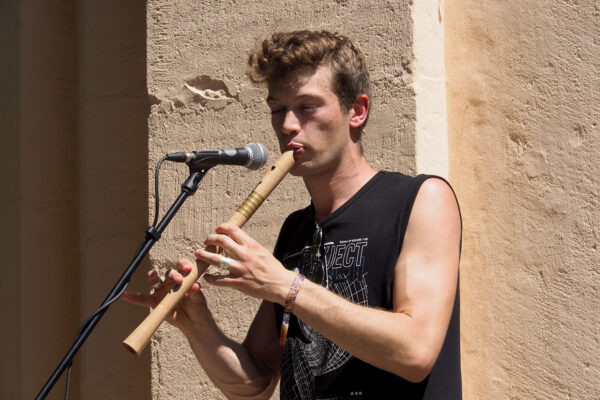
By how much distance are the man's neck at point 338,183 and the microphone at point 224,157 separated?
0.22m

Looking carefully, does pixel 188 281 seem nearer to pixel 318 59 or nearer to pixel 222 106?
pixel 318 59

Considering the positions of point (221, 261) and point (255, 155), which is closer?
point (221, 261)

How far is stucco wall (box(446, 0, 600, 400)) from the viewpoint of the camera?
2727mm

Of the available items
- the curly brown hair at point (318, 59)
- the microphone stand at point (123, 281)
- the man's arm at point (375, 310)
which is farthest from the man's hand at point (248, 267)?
the curly brown hair at point (318, 59)

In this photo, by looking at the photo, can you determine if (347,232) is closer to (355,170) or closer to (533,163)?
(355,170)

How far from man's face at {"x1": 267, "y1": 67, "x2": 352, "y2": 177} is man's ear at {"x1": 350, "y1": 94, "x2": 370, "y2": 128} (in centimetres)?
3

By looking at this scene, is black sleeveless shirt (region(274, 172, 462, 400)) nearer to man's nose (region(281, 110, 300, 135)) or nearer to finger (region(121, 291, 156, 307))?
man's nose (region(281, 110, 300, 135))

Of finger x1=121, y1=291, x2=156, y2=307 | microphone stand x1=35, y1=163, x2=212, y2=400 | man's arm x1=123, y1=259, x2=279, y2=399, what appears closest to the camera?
microphone stand x1=35, y1=163, x2=212, y2=400

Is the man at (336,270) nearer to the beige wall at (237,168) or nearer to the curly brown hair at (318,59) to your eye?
the curly brown hair at (318,59)

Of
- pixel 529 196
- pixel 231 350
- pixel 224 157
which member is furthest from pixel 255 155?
pixel 529 196

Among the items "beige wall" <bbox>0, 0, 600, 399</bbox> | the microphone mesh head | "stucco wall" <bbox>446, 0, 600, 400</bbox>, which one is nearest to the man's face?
the microphone mesh head

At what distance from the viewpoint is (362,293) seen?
222 centimetres

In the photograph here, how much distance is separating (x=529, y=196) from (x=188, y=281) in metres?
1.26

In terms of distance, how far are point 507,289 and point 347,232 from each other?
31.8 inches
